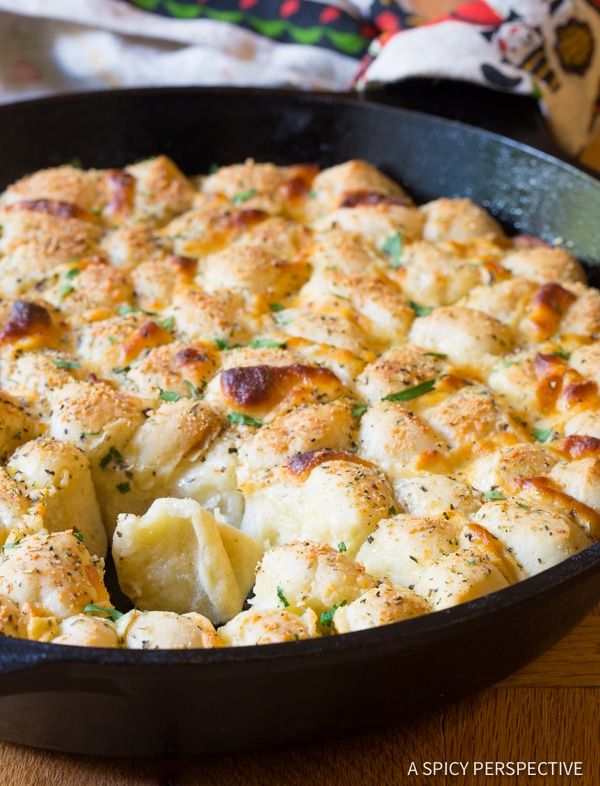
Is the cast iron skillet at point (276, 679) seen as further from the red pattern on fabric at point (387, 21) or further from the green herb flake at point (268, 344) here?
the red pattern on fabric at point (387, 21)

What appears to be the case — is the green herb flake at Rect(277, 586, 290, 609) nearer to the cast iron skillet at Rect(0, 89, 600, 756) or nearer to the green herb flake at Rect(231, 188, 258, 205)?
the cast iron skillet at Rect(0, 89, 600, 756)

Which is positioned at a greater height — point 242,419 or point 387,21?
point 387,21

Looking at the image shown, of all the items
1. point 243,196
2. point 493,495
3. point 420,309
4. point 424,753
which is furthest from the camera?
point 243,196

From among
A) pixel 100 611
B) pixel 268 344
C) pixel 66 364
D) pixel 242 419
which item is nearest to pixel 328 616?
pixel 100 611

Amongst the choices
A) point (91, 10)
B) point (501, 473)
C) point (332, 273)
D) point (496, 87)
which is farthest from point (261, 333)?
point (91, 10)

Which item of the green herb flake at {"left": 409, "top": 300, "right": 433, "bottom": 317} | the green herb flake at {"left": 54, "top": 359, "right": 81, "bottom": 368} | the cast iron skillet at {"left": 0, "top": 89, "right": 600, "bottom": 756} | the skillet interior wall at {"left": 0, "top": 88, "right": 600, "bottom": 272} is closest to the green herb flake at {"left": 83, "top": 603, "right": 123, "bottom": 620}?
the cast iron skillet at {"left": 0, "top": 89, "right": 600, "bottom": 756}

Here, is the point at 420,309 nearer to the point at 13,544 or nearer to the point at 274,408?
the point at 274,408

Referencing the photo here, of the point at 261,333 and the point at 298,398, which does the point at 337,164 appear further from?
the point at 298,398
